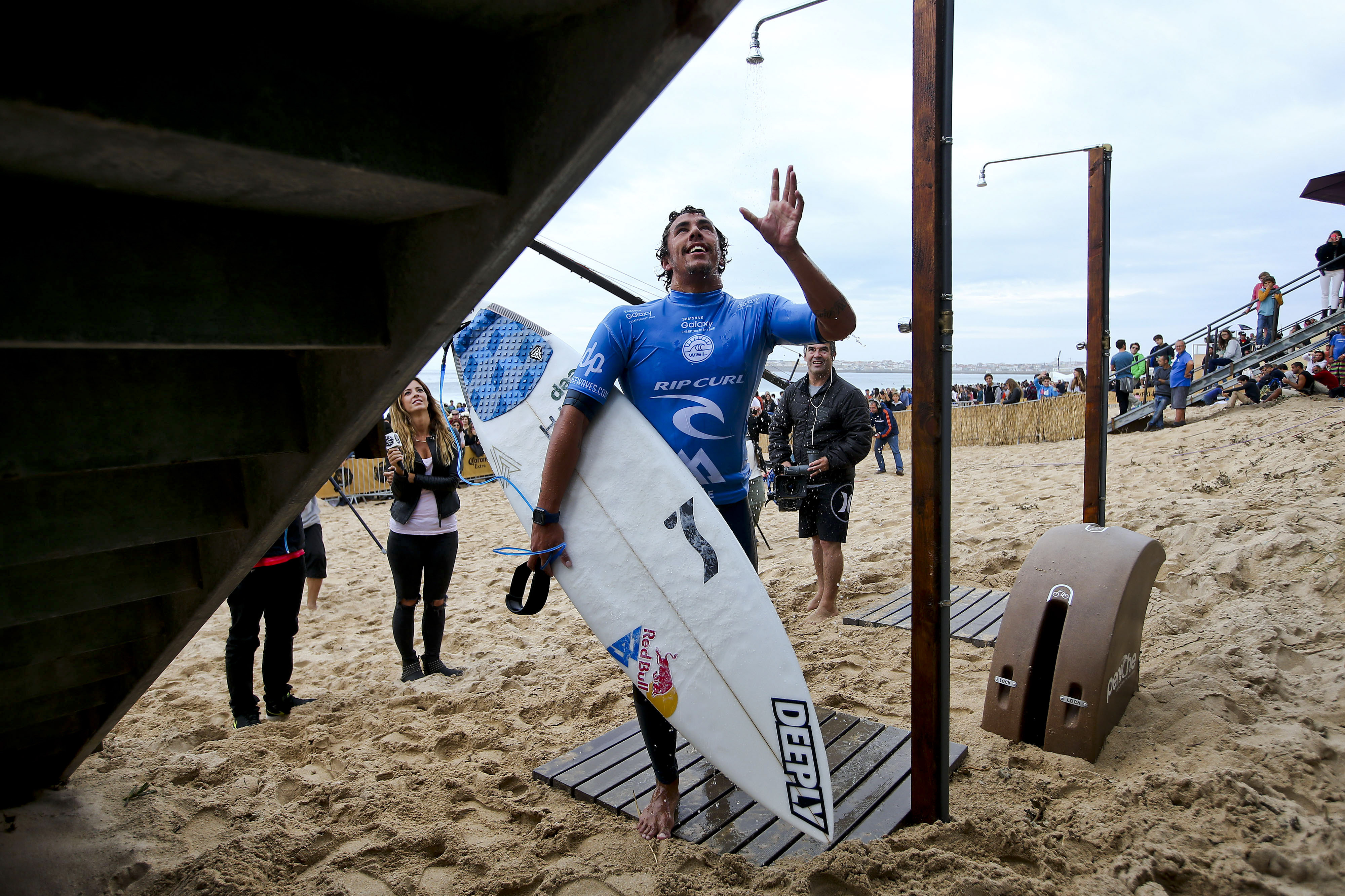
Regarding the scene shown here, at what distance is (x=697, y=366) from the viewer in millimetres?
2395

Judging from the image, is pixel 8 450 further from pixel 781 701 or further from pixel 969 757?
pixel 969 757

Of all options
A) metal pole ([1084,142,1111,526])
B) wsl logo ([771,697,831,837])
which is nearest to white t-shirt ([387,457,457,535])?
wsl logo ([771,697,831,837])

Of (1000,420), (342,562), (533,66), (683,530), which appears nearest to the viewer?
(533,66)

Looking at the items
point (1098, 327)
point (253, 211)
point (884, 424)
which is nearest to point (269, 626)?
point (253, 211)

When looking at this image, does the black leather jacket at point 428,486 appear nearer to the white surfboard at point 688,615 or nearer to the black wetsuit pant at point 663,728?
the white surfboard at point 688,615

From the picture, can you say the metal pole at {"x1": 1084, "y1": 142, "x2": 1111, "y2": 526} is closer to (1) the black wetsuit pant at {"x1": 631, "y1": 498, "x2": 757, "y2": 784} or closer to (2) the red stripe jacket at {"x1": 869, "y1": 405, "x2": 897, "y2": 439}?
(1) the black wetsuit pant at {"x1": 631, "y1": 498, "x2": 757, "y2": 784}

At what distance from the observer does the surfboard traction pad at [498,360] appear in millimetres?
3150

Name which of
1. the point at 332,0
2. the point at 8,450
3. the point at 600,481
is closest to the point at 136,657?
the point at 8,450

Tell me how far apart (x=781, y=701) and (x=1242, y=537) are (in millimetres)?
3997

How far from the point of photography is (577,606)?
2525 millimetres

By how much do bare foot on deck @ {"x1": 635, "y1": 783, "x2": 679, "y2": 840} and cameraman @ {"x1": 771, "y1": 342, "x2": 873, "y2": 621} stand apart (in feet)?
8.15

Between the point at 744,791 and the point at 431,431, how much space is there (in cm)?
279

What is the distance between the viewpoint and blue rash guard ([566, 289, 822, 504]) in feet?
7.82

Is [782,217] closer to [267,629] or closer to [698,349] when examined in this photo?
[698,349]
